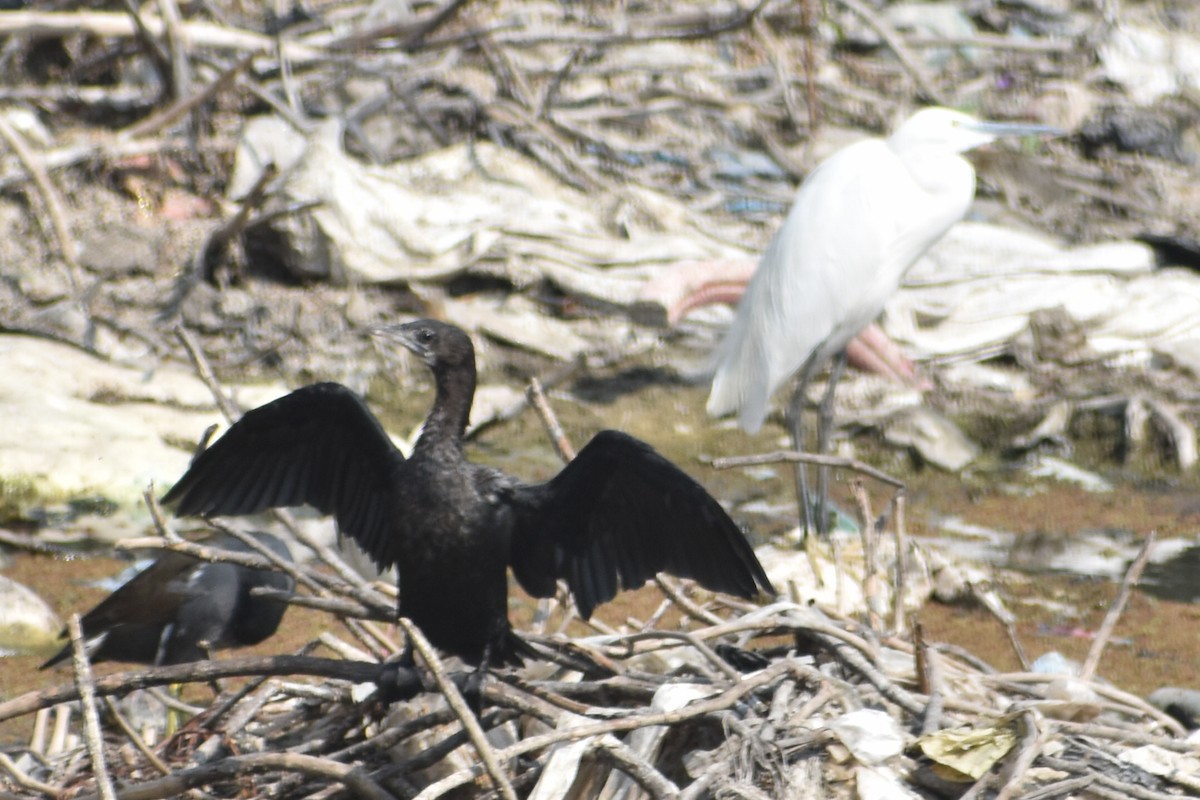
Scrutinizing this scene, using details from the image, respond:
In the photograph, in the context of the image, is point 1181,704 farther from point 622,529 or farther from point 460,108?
point 460,108

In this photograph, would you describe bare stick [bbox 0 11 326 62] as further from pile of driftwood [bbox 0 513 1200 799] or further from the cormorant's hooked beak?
pile of driftwood [bbox 0 513 1200 799]

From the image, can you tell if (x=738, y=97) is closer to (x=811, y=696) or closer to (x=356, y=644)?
(x=356, y=644)

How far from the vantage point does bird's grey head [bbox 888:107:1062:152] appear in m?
6.25

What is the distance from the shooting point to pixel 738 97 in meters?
9.71

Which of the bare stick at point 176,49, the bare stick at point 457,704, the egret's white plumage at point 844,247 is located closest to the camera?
the bare stick at point 457,704

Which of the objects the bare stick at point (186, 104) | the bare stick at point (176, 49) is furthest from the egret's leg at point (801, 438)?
the bare stick at point (176, 49)

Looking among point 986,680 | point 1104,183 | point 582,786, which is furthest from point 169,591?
point 1104,183

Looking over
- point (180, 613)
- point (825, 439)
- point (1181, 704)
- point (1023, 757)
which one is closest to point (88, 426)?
point (180, 613)

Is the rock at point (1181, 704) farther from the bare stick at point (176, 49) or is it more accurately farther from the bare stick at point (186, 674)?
the bare stick at point (176, 49)

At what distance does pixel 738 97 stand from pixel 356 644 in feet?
17.6

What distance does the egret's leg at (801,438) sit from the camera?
5730 mm

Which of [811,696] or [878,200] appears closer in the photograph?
[811,696]

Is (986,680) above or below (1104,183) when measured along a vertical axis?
above

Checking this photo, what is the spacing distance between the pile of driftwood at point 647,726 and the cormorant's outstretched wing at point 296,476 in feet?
0.51
